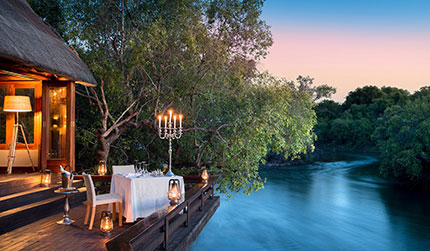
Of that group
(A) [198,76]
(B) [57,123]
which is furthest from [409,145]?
(B) [57,123]

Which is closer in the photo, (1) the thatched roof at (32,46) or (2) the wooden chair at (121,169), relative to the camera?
(1) the thatched roof at (32,46)

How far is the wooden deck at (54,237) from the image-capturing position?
12.3ft

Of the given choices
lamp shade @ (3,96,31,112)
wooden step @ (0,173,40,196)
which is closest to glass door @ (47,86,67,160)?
lamp shade @ (3,96,31,112)

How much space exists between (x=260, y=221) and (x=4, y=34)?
11932mm

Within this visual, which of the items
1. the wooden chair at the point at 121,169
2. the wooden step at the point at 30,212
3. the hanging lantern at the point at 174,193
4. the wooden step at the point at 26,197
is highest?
the wooden chair at the point at 121,169

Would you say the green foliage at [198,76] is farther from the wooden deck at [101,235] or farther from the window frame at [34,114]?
the wooden deck at [101,235]

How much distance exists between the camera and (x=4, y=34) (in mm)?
4531

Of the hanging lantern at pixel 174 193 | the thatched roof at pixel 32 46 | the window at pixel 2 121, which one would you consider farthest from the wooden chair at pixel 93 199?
the window at pixel 2 121

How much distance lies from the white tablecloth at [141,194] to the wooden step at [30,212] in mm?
1111

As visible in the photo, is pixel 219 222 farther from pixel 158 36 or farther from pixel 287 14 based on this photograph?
pixel 287 14

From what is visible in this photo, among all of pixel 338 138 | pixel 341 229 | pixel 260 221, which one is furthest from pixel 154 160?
pixel 338 138

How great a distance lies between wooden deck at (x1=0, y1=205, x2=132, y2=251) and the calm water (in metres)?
8.41

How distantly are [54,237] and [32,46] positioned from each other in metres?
2.78

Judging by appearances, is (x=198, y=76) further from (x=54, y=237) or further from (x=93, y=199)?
(x=54, y=237)
